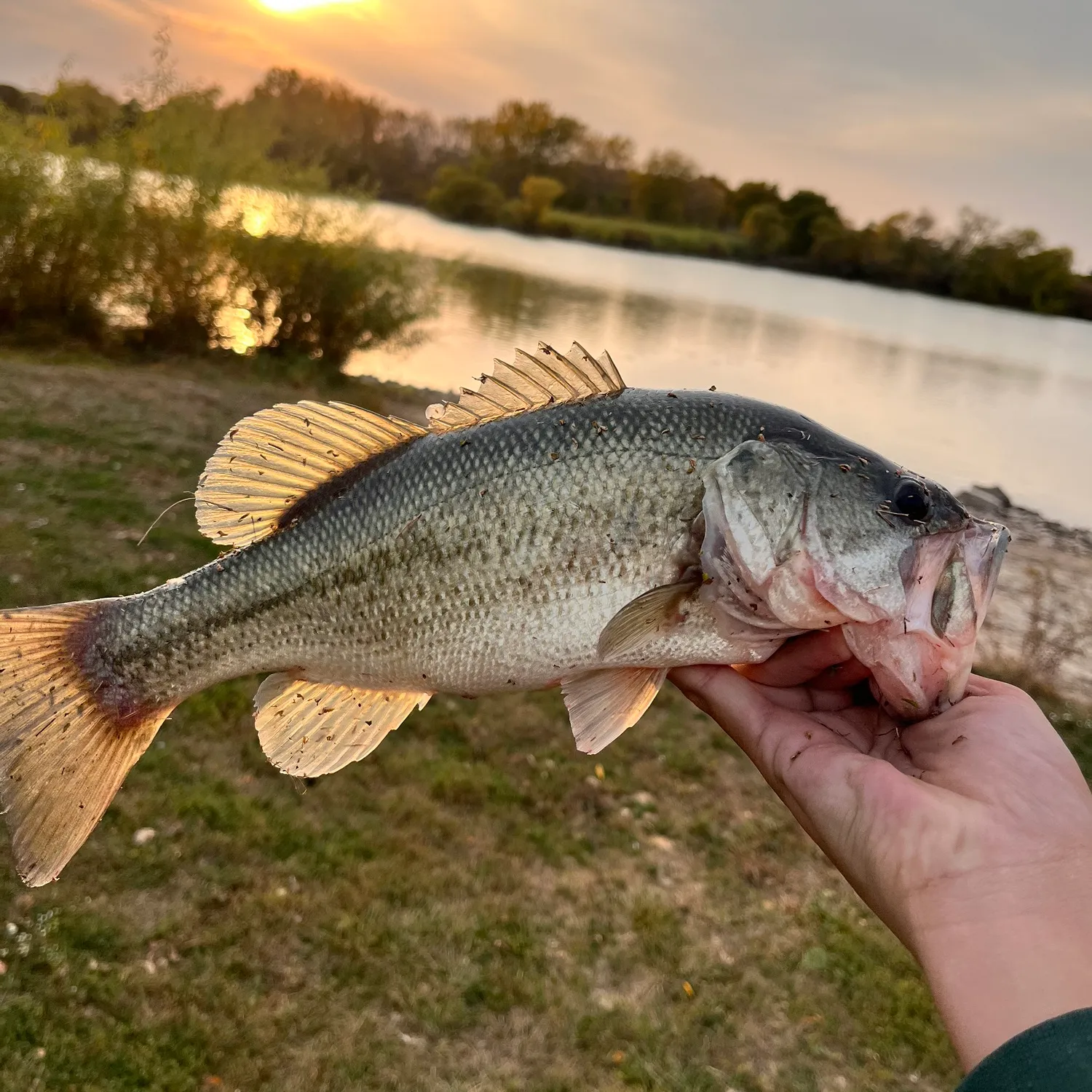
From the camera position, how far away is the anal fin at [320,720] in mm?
2826

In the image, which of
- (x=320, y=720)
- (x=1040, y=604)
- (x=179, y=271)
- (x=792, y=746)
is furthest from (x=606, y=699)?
(x=179, y=271)

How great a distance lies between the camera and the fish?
2.54 metres

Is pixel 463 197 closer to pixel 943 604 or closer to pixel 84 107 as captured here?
pixel 84 107

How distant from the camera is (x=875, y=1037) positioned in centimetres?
451

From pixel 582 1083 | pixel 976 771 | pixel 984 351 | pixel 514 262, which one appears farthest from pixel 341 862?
pixel 984 351

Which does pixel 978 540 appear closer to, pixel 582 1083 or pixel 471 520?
pixel 471 520

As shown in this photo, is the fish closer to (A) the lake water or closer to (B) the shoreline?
(B) the shoreline

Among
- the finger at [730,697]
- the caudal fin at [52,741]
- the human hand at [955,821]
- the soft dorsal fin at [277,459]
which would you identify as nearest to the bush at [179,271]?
the soft dorsal fin at [277,459]

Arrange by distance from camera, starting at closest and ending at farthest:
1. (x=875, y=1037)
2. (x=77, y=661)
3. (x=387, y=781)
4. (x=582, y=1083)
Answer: (x=77, y=661), (x=582, y=1083), (x=875, y=1037), (x=387, y=781)

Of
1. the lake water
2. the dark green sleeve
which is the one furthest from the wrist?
the lake water

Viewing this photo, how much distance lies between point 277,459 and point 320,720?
896 millimetres

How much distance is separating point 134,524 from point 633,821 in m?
5.86

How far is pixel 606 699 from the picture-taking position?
9.19 feet

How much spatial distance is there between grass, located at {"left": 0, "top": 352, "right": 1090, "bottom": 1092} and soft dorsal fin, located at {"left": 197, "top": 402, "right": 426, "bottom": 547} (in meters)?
2.57
